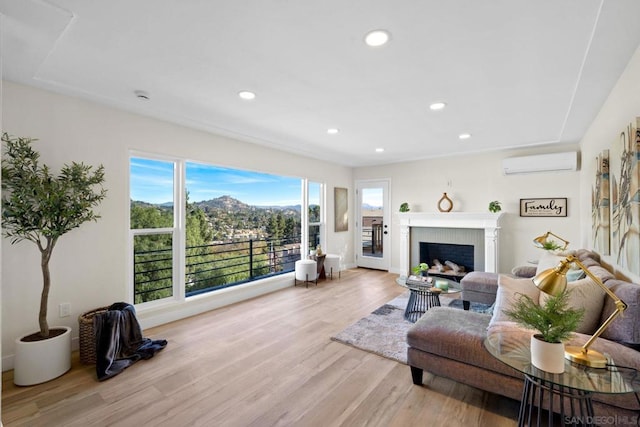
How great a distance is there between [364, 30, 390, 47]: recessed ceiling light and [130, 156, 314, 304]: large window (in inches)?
106

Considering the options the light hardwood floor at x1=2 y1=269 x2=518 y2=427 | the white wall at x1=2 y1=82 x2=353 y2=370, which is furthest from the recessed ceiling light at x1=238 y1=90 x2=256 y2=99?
the light hardwood floor at x1=2 y1=269 x2=518 y2=427

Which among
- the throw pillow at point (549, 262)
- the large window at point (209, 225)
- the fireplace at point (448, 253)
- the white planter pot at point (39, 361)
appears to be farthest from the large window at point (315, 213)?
the white planter pot at point (39, 361)

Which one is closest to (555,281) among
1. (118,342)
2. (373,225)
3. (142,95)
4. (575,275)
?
(575,275)

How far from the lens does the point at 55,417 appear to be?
6.13 feet

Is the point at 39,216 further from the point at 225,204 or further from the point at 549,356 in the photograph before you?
the point at 549,356

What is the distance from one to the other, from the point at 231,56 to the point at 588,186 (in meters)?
4.43

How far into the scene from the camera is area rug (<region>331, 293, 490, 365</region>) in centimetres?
274

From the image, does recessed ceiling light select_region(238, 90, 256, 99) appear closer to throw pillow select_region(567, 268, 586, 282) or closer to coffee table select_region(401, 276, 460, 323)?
coffee table select_region(401, 276, 460, 323)

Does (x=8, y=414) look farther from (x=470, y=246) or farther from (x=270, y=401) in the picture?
(x=470, y=246)

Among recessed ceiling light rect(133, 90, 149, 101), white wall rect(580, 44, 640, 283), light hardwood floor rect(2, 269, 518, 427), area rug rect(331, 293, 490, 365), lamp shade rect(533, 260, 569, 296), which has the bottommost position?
light hardwood floor rect(2, 269, 518, 427)

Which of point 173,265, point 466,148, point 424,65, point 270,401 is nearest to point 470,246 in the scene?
point 466,148

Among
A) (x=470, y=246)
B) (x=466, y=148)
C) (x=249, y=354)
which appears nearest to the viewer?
(x=249, y=354)

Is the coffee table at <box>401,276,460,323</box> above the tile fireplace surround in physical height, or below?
below

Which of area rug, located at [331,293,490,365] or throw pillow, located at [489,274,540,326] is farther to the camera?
area rug, located at [331,293,490,365]
